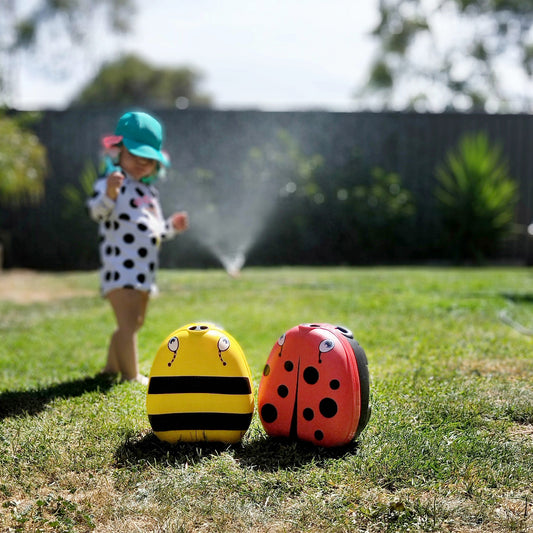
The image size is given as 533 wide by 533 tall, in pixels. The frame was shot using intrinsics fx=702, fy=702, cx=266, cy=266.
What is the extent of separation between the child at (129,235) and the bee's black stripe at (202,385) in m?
0.93

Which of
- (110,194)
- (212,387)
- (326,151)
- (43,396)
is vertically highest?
(326,151)

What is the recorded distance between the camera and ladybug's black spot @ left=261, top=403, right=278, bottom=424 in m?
2.38

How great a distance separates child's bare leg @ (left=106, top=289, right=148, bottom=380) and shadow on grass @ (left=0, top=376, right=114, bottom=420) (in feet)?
0.36

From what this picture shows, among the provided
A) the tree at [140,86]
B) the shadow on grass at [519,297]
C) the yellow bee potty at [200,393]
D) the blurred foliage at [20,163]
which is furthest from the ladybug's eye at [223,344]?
the tree at [140,86]

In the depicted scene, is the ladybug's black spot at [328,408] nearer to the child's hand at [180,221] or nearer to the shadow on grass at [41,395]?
the shadow on grass at [41,395]

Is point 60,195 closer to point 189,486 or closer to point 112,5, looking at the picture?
point 189,486

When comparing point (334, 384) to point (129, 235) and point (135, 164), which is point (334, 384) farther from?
point (135, 164)

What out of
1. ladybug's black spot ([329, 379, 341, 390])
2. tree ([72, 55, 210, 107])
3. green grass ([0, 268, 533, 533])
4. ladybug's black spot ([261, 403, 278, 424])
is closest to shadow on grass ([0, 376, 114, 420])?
green grass ([0, 268, 533, 533])

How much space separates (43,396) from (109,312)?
243 centimetres

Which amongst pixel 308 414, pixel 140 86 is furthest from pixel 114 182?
pixel 140 86

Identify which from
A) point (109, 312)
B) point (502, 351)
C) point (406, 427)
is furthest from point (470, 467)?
point (109, 312)

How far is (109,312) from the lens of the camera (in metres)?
5.52

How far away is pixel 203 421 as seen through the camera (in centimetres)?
235

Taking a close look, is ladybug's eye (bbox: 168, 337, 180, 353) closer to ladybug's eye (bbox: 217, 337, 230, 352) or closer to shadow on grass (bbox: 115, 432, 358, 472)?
ladybug's eye (bbox: 217, 337, 230, 352)
